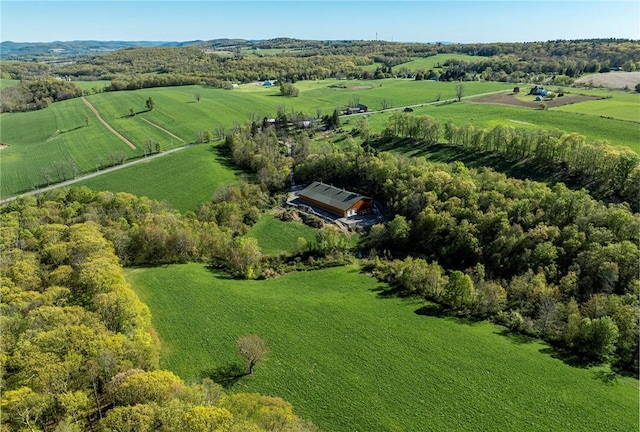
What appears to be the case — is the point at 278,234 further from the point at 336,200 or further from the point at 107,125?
the point at 107,125

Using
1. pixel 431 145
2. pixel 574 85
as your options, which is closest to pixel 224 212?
pixel 431 145

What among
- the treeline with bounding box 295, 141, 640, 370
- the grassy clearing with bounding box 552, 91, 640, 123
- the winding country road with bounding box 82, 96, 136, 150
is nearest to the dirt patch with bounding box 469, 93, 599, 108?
the grassy clearing with bounding box 552, 91, 640, 123

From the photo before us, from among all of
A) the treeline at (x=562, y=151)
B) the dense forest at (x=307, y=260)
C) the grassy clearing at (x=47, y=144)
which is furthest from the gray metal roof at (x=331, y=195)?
the grassy clearing at (x=47, y=144)

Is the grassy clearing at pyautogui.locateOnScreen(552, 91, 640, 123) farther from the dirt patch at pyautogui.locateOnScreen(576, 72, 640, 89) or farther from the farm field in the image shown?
the dirt patch at pyautogui.locateOnScreen(576, 72, 640, 89)

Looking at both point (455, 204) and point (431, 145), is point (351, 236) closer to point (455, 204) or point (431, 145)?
point (455, 204)

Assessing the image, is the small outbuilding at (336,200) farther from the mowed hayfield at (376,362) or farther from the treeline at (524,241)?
the mowed hayfield at (376,362)

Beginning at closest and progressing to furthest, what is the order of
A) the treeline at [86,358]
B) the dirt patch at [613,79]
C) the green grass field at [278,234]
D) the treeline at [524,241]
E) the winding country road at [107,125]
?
1. the treeline at [86,358]
2. the treeline at [524,241]
3. the green grass field at [278,234]
4. the winding country road at [107,125]
5. the dirt patch at [613,79]
